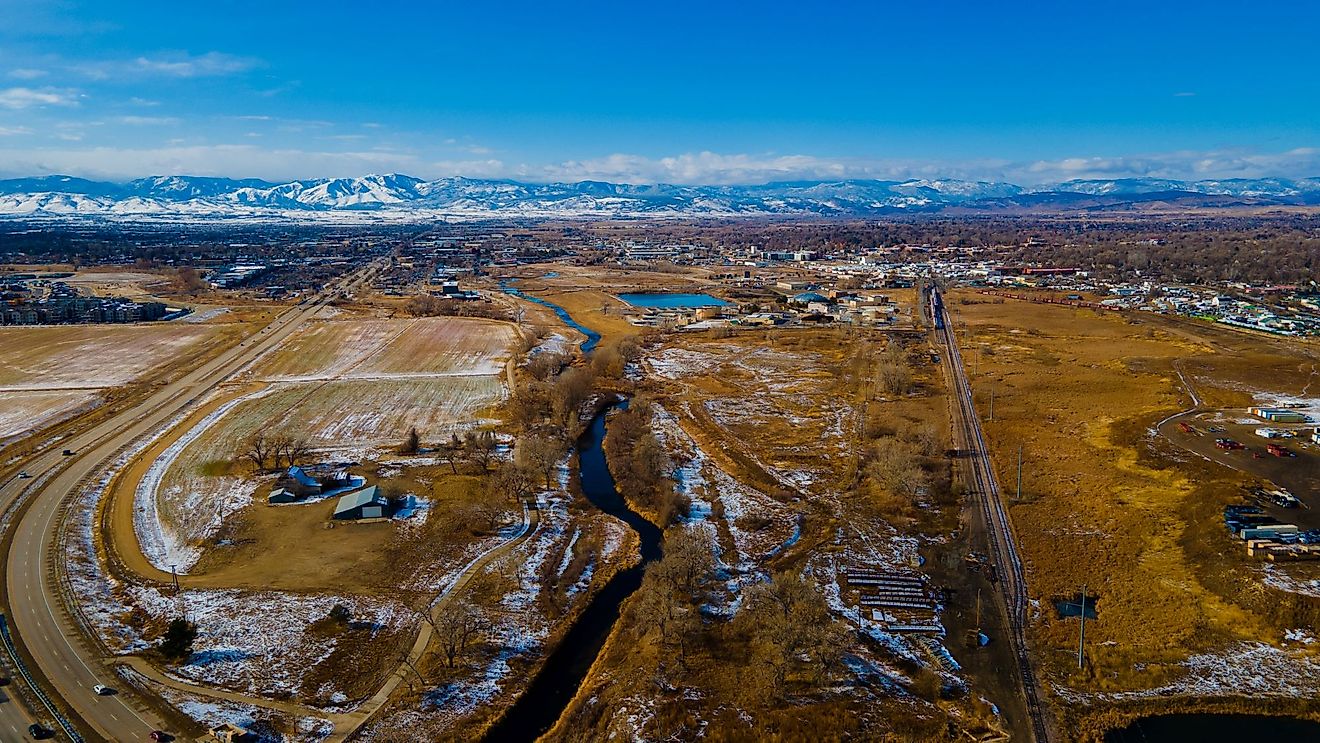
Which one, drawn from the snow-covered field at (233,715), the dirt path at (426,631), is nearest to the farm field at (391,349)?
the dirt path at (426,631)

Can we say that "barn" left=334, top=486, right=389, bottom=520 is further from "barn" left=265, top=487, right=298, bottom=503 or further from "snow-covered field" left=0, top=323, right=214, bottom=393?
"snow-covered field" left=0, top=323, right=214, bottom=393

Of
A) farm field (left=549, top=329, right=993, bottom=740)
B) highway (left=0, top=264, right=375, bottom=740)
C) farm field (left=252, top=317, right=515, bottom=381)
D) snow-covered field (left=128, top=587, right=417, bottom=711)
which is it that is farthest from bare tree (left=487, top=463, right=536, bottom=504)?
farm field (left=252, top=317, right=515, bottom=381)

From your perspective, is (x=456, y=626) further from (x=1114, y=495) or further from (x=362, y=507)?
(x=1114, y=495)

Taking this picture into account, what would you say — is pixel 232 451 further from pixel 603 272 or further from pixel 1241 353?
pixel 603 272

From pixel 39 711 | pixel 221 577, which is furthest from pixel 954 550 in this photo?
pixel 39 711

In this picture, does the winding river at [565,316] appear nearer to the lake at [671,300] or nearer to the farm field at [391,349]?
the farm field at [391,349]

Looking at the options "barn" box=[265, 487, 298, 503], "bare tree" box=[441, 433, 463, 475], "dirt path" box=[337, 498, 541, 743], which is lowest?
"dirt path" box=[337, 498, 541, 743]
